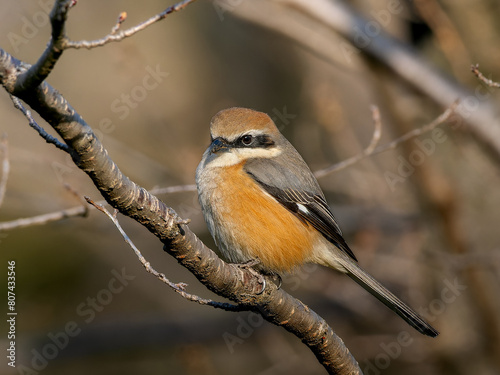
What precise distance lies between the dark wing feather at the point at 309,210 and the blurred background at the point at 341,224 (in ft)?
2.15

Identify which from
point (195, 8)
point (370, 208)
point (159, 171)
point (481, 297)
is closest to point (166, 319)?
point (159, 171)

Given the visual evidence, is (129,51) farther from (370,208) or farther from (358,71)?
(370,208)

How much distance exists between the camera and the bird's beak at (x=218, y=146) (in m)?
4.39

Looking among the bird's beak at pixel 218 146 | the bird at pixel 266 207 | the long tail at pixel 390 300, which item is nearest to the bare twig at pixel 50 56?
the bird at pixel 266 207

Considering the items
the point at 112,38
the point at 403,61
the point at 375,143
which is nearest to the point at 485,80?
the point at 375,143

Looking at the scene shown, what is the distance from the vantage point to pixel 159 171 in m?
6.61

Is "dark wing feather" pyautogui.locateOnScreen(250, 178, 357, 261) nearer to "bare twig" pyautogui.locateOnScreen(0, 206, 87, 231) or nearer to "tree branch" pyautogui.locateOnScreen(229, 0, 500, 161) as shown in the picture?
"bare twig" pyautogui.locateOnScreen(0, 206, 87, 231)

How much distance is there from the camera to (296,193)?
14.8 ft

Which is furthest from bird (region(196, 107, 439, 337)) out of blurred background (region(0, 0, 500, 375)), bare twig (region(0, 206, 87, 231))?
bare twig (region(0, 206, 87, 231))

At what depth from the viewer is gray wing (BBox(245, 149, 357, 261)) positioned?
173 inches

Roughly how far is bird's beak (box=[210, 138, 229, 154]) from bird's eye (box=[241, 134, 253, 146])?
16 centimetres

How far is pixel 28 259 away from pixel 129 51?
3.76 metres

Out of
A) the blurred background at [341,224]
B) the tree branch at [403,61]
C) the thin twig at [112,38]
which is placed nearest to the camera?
the thin twig at [112,38]

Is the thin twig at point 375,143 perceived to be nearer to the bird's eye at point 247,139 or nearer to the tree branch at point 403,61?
the bird's eye at point 247,139
